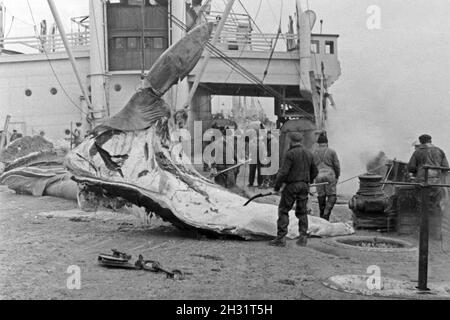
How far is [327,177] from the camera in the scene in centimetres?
980

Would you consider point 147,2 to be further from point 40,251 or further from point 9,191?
point 40,251

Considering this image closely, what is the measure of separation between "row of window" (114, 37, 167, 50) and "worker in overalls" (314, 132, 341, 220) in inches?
786

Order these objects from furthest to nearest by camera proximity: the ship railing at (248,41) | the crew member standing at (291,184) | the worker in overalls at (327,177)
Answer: the ship railing at (248,41) → the worker in overalls at (327,177) → the crew member standing at (291,184)

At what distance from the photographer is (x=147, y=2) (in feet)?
94.8

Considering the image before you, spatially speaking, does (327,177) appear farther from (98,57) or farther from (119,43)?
(119,43)

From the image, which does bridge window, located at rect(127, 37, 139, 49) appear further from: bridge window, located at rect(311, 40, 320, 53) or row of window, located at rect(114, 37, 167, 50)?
bridge window, located at rect(311, 40, 320, 53)

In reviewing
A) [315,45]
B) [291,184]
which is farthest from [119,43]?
[291,184]

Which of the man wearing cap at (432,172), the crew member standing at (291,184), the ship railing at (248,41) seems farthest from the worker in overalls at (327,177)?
the ship railing at (248,41)

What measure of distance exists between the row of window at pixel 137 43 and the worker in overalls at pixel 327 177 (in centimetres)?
1997

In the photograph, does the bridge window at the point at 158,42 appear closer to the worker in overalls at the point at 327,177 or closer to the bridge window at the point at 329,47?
the bridge window at the point at 329,47

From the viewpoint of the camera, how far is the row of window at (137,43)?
2839cm

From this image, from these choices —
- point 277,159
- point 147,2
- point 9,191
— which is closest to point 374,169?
point 277,159

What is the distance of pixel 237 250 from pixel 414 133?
389 inches

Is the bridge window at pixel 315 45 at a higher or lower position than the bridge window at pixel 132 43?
lower
